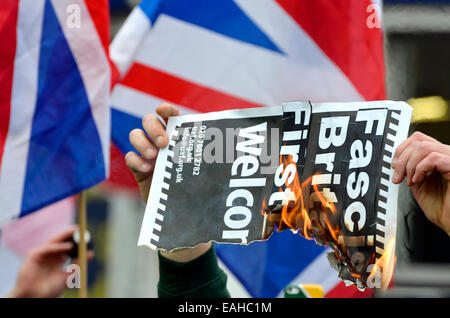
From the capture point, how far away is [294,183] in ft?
3.55

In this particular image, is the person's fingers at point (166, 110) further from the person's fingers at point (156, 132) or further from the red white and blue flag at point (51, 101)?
the red white and blue flag at point (51, 101)

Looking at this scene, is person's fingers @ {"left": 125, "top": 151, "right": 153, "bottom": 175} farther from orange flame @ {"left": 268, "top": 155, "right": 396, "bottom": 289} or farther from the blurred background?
the blurred background

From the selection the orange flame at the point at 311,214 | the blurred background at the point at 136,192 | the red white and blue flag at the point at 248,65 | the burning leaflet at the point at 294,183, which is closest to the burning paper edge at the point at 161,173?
the burning leaflet at the point at 294,183

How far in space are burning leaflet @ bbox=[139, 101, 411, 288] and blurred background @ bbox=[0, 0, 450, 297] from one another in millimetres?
381

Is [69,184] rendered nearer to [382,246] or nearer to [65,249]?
[65,249]

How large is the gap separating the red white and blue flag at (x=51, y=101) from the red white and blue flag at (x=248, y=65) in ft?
0.51

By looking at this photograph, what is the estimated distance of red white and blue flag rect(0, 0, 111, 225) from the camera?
1970 millimetres

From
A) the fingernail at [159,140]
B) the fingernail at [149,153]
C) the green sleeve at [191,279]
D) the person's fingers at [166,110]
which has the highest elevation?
the person's fingers at [166,110]

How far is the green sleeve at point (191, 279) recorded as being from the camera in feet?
4.59

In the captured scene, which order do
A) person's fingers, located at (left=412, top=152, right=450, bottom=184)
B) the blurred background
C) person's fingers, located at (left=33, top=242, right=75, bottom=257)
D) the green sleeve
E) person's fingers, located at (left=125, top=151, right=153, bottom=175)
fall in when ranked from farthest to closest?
person's fingers, located at (left=33, top=242, right=75, bottom=257) < the blurred background < the green sleeve < person's fingers, located at (left=125, top=151, right=153, bottom=175) < person's fingers, located at (left=412, top=152, right=450, bottom=184)

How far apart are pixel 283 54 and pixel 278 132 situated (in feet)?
3.39

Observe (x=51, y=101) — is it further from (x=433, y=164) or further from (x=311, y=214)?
(x=433, y=164)

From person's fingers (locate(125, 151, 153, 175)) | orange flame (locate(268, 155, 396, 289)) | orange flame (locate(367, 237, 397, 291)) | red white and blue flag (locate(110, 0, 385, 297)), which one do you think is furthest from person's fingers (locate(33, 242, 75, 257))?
orange flame (locate(367, 237, 397, 291))

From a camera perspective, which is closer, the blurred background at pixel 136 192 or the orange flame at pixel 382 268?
the orange flame at pixel 382 268
